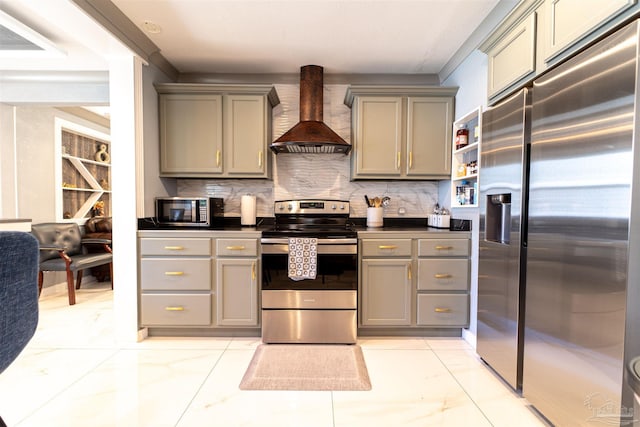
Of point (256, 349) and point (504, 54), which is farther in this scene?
point (256, 349)

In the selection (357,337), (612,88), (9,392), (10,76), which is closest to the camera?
(612,88)

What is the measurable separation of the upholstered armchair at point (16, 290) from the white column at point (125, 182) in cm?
168

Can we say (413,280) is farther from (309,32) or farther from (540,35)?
(309,32)

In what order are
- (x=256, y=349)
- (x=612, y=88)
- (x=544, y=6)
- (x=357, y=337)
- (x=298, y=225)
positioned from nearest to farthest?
1. (x=612, y=88)
2. (x=544, y=6)
3. (x=256, y=349)
4. (x=357, y=337)
5. (x=298, y=225)

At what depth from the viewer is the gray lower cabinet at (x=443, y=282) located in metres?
2.66

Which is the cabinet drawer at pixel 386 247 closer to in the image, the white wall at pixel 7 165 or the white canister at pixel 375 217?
the white canister at pixel 375 217

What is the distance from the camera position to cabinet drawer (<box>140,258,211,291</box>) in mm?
2625

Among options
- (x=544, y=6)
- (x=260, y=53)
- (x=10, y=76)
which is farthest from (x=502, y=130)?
(x=10, y=76)

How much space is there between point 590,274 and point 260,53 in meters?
2.82

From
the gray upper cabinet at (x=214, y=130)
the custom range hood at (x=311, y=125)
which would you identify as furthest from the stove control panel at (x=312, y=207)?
the custom range hood at (x=311, y=125)

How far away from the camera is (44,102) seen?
11.6 feet

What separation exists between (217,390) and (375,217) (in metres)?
2.01

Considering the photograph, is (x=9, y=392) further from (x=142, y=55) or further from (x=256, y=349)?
(x=142, y=55)

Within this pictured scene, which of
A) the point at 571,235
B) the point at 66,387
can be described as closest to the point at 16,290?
the point at 66,387
